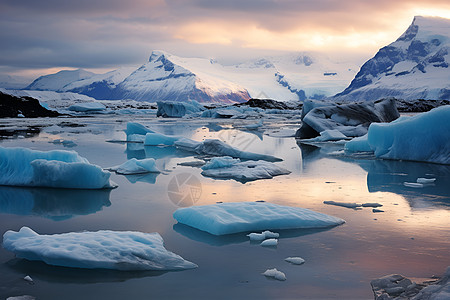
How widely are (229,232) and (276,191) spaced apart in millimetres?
2262

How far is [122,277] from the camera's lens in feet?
11.1

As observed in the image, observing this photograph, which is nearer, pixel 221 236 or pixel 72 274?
pixel 72 274

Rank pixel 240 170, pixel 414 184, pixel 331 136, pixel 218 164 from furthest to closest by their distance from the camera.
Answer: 1. pixel 331 136
2. pixel 218 164
3. pixel 240 170
4. pixel 414 184

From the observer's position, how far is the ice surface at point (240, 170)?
784 centimetres

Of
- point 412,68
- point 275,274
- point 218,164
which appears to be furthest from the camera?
point 412,68

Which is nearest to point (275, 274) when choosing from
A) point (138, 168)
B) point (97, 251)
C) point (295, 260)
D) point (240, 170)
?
point (295, 260)

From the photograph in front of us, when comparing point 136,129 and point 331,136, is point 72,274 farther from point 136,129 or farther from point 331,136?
point 136,129

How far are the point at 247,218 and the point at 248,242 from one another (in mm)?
429

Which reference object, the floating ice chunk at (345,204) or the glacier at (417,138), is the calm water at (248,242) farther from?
the glacier at (417,138)

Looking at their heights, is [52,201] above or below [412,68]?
below

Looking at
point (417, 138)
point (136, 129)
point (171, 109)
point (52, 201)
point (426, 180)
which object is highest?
point (417, 138)

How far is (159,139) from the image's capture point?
13.8 m

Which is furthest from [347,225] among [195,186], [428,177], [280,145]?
[280,145]

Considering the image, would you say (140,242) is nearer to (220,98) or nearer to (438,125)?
(438,125)
